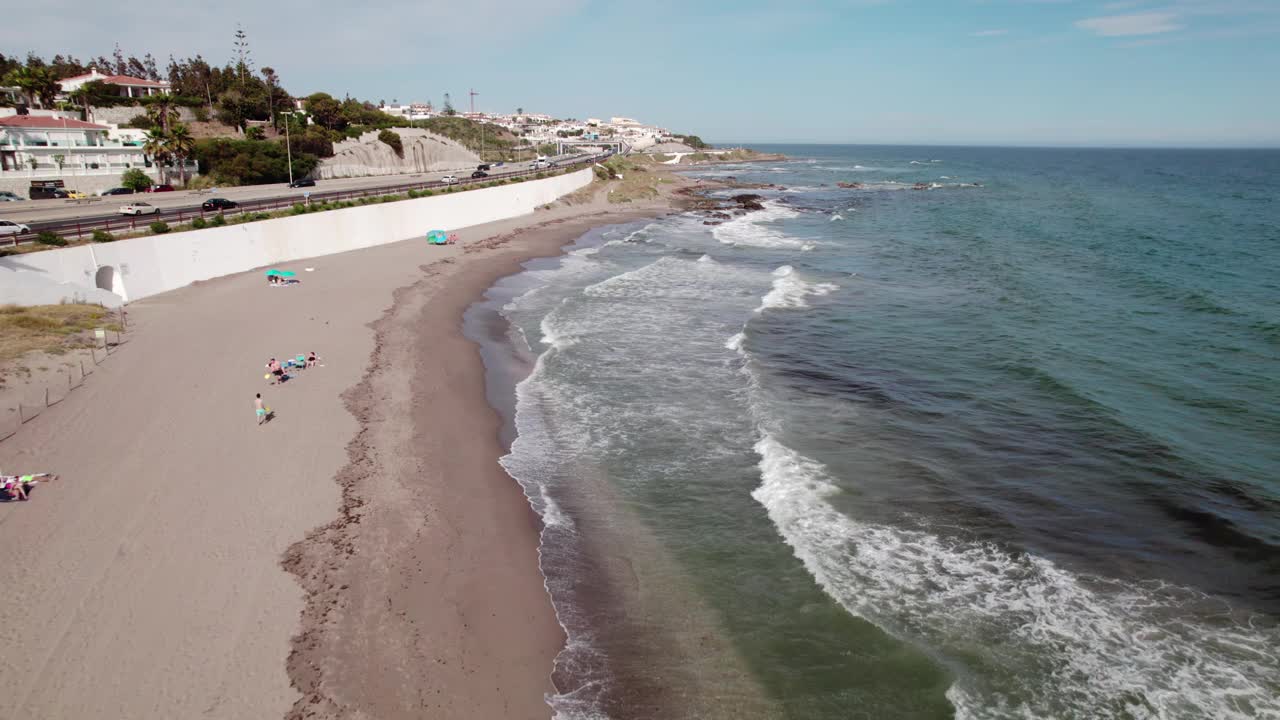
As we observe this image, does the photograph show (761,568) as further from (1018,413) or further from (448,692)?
(1018,413)

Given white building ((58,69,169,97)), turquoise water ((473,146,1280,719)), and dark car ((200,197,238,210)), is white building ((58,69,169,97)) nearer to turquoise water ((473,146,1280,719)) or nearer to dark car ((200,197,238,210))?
dark car ((200,197,238,210))

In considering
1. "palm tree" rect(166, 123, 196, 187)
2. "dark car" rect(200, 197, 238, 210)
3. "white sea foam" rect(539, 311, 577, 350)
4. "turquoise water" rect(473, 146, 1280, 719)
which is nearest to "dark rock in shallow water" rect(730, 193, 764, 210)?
"turquoise water" rect(473, 146, 1280, 719)

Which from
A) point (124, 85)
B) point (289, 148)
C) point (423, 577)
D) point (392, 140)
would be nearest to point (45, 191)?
point (289, 148)

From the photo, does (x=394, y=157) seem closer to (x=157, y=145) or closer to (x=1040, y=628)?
(x=157, y=145)

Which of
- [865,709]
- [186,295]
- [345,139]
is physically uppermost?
[345,139]

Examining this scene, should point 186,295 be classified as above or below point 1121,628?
above

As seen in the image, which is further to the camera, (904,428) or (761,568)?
(904,428)

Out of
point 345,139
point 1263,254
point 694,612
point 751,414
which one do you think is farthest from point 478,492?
point 345,139
